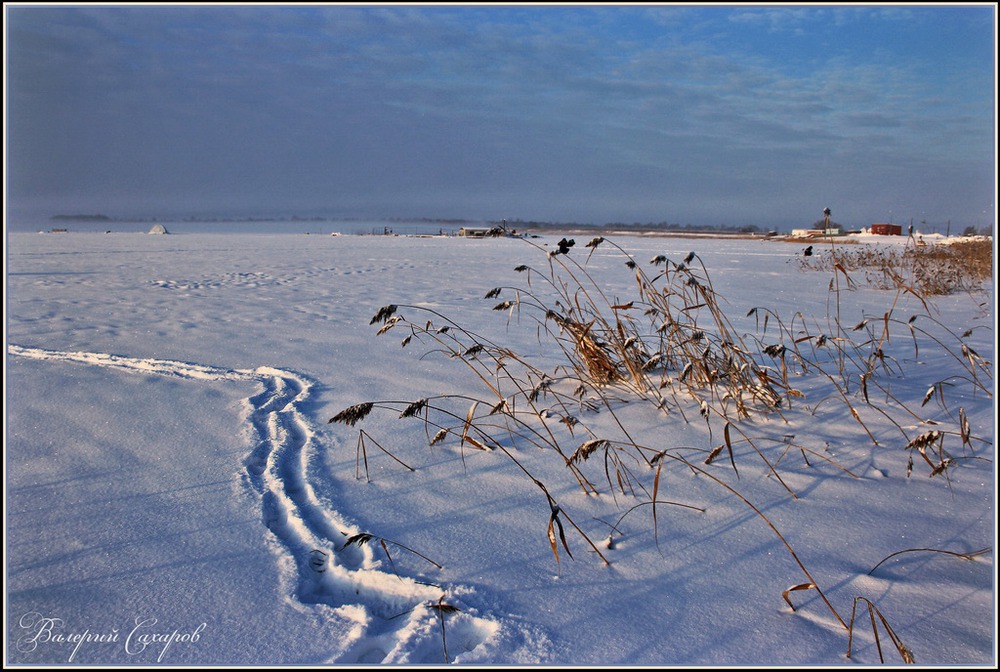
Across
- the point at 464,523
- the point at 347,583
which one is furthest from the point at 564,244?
the point at 347,583

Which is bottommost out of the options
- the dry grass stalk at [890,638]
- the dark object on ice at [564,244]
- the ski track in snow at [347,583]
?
the ski track in snow at [347,583]

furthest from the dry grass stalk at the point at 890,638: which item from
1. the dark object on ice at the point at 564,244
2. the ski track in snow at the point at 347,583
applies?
the dark object on ice at the point at 564,244

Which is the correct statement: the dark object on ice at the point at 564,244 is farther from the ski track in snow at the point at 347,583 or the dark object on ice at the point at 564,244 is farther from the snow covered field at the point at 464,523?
the ski track in snow at the point at 347,583

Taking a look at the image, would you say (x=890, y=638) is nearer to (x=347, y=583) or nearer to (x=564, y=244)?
(x=347, y=583)

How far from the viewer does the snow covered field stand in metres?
1.20

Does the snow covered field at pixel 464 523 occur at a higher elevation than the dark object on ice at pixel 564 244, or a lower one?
lower

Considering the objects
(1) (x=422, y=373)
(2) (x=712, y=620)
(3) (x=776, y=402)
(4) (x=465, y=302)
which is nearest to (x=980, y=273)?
(4) (x=465, y=302)

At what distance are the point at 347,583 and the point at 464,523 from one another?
376 mm

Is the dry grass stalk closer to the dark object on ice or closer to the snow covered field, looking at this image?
the snow covered field

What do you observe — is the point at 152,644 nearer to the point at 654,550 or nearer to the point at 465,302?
the point at 654,550

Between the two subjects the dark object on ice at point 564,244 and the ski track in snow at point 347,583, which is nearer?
the ski track in snow at point 347,583

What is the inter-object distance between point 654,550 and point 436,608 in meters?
0.61

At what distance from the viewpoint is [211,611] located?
124cm

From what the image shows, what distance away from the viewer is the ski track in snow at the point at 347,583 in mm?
1199
